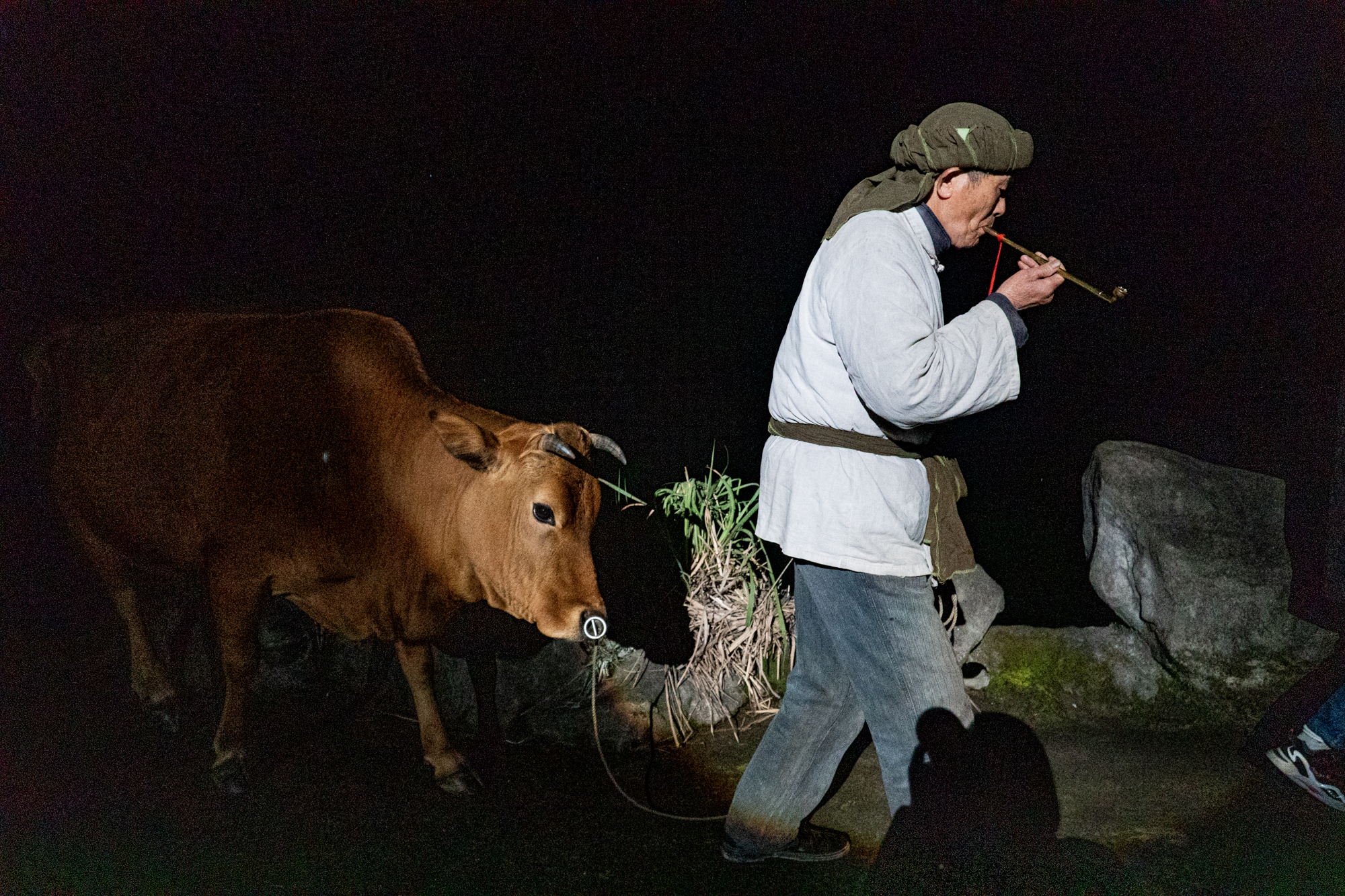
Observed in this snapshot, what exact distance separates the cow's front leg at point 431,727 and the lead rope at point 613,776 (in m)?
0.41

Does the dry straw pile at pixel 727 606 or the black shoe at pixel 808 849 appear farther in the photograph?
the dry straw pile at pixel 727 606

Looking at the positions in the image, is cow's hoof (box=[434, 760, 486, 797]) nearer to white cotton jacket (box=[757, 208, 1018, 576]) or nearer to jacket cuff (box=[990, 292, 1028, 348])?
white cotton jacket (box=[757, 208, 1018, 576])

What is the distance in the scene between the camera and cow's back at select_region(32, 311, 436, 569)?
3.26m

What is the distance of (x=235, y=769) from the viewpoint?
10.7 feet

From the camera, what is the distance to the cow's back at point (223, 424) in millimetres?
3260

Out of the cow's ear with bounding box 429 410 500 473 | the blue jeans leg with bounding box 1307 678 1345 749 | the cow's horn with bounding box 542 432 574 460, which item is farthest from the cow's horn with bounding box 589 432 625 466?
the blue jeans leg with bounding box 1307 678 1345 749

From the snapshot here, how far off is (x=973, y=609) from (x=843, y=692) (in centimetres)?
138

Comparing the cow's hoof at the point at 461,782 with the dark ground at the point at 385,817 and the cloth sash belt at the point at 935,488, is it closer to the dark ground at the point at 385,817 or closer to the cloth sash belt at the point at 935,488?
the dark ground at the point at 385,817

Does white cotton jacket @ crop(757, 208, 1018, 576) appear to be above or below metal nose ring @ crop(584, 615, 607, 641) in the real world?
above

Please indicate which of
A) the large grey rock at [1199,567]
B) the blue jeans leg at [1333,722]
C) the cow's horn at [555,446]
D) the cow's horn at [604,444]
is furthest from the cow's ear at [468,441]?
the blue jeans leg at [1333,722]

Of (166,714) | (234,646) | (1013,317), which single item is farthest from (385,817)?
(1013,317)

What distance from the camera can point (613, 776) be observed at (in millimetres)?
3607

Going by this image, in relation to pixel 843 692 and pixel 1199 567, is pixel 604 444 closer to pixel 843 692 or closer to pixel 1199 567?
pixel 843 692

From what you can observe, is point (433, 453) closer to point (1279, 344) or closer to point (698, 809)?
point (698, 809)
